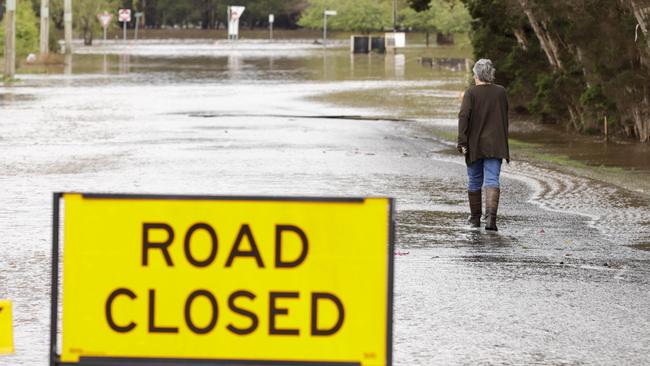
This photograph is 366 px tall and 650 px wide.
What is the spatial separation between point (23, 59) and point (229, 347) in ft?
183

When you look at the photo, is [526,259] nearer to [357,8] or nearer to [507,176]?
[507,176]

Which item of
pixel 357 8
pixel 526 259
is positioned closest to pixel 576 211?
pixel 526 259

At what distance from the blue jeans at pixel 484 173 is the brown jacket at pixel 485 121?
0.36ft

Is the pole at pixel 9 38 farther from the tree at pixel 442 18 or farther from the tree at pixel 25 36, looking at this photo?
the tree at pixel 442 18

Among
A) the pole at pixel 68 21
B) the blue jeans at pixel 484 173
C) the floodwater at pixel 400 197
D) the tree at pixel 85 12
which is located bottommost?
the floodwater at pixel 400 197

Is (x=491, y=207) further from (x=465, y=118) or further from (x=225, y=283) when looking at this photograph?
(x=225, y=283)

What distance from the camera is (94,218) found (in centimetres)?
610

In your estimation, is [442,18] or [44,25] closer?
[44,25]

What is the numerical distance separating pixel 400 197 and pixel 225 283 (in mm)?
10129

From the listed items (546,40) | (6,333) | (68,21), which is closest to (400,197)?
(6,333)

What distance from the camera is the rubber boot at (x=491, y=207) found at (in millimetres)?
13414

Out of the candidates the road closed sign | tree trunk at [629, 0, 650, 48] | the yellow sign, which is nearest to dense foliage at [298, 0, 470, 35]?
tree trunk at [629, 0, 650, 48]

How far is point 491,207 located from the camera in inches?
528

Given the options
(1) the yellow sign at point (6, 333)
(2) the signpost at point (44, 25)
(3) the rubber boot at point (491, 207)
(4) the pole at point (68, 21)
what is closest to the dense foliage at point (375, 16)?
(4) the pole at point (68, 21)
